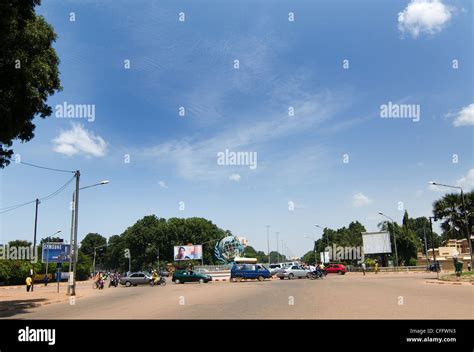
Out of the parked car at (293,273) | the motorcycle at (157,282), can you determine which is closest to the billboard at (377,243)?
the parked car at (293,273)

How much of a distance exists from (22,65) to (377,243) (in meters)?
60.1

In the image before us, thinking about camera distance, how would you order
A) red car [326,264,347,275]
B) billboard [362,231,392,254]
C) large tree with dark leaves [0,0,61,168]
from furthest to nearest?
1. billboard [362,231,392,254]
2. red car [326,264,347,275]
3. large tree with dark leaves [0,0,61,168]

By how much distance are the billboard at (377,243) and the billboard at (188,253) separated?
1453 inches

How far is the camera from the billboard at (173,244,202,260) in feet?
295

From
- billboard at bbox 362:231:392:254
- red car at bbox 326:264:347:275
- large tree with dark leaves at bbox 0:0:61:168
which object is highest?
large tree with dark leaves at bbox 0:0:61:168

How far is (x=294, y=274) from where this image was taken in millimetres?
47188

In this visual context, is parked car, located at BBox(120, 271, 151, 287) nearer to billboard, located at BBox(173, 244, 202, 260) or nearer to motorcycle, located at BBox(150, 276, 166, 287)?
motorcycle, located at BBox(150, 276, 166, 287)

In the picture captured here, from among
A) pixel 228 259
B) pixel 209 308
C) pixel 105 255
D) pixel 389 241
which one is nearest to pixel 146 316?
pixel 209 308

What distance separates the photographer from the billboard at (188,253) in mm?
89938

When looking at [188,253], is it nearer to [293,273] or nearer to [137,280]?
[137,280]

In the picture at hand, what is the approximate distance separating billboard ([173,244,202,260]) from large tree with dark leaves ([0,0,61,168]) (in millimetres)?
72761

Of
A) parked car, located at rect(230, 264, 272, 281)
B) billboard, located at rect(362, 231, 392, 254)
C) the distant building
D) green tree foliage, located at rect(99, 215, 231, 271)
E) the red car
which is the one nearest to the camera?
parked car, located at rect(230, 264, 272, 281)

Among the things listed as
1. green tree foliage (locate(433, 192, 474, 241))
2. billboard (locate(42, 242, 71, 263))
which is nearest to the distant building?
green tree foliage (locate(433, 192, 474, 241))
